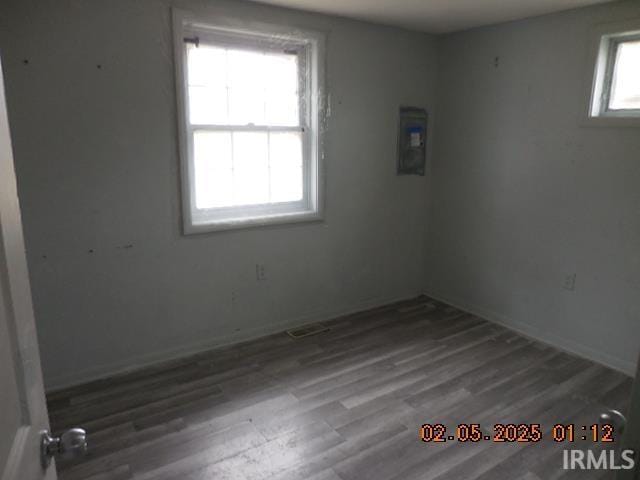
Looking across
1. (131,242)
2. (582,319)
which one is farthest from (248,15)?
(582,319)

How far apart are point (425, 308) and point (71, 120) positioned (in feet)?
9.91

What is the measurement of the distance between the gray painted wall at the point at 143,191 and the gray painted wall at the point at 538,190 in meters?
0.53

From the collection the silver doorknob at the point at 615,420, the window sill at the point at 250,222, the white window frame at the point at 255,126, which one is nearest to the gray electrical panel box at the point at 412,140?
the white window frame at the point at 255,126

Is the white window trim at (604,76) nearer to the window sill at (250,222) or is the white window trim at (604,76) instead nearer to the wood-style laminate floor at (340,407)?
the wood-style laminate floor at (340,407)

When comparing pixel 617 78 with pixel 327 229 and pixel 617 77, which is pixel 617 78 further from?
pixel 327 229

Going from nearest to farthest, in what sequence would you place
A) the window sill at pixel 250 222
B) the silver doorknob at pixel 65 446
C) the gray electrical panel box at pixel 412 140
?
the silver doorknob at pixel 65 446, the window sill at pixel 250 222, the gray electrical panel box at pixel 412 140

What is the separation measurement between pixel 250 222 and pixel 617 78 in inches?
101

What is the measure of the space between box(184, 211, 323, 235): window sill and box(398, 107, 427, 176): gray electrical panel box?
95cm

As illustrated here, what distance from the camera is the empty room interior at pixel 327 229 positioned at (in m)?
2.28

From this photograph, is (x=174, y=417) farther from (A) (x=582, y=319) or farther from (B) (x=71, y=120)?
(A) (x=582, y=319)

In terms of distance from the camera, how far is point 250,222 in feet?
10.2

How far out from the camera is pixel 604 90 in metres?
2.90
